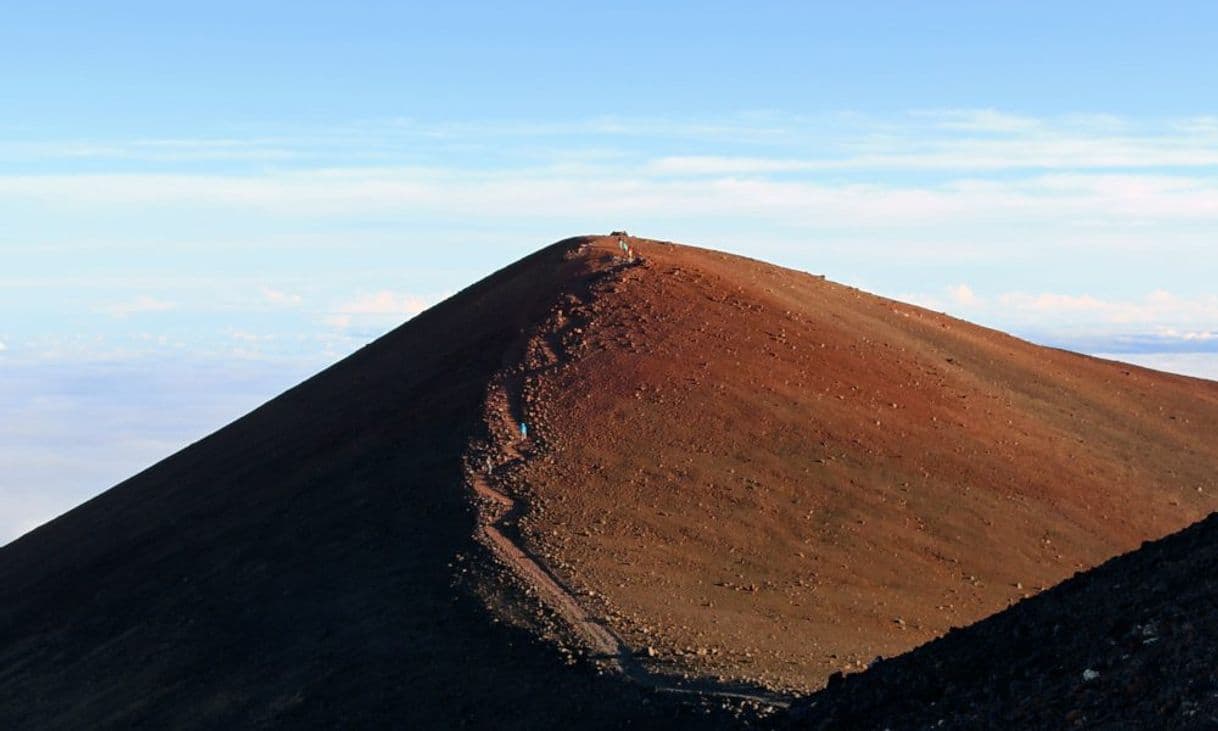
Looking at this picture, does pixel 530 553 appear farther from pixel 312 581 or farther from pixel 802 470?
pixel 802 470

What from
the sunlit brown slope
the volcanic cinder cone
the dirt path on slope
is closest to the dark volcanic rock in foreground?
the dirt path on slope

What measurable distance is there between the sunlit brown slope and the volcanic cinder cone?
0.31 ft

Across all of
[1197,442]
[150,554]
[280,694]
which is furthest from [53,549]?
[1197,442]

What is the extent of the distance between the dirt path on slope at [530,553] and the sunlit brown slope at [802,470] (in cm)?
25

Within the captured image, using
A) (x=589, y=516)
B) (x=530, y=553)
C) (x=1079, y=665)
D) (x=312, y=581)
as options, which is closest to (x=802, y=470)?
(x=589, y=516)

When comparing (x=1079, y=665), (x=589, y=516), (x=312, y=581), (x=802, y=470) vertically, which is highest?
(x=802, y=470)

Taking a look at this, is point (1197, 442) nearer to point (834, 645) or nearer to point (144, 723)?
point (834, 645)

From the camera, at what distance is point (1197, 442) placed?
4528 centimetres

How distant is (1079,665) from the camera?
1706 centimetres

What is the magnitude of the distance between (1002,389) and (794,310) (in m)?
6.65

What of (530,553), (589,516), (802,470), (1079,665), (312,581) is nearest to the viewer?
(1079,665)

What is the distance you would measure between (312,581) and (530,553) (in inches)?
184

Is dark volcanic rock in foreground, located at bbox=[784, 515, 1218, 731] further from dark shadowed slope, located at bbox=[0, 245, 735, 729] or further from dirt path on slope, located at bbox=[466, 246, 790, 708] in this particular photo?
dark shadowed slope, located at bbox=[0, 245, 735, 729]

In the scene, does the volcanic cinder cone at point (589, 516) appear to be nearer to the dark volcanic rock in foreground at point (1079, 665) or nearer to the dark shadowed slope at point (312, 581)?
the dark shadowed slope at point (312, 581)
